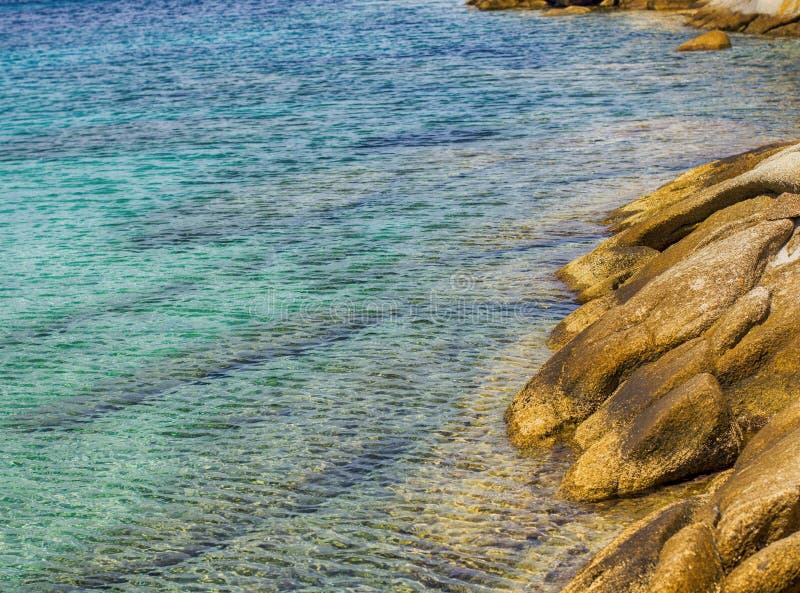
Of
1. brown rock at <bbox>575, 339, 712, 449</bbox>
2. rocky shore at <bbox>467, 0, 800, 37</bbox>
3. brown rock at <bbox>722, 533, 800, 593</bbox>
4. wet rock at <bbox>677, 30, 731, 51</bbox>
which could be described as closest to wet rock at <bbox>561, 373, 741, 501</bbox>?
brown rock at <bbox>575, 339, 712, 449</bbox>

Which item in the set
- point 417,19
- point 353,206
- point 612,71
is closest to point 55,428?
point 353,206

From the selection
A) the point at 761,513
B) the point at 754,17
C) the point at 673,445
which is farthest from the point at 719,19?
the point at 761,513

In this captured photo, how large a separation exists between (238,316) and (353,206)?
5.94m

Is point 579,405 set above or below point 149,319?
above

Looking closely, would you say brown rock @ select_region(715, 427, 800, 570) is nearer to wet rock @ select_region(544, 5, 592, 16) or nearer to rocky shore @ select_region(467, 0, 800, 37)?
rocky shore @ select_region(467, 0, 800, 37)

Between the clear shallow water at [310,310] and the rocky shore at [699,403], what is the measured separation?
1.72 ft

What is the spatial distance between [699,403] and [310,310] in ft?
22.6

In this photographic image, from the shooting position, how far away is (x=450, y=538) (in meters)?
7.99

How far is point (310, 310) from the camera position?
13680mm

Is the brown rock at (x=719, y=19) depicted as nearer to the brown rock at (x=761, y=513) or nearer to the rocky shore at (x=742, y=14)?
the rocky shore at (x=742, y=14)

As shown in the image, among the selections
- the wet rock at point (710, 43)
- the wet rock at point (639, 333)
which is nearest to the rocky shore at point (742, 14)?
the wet rock at point (710, 43)

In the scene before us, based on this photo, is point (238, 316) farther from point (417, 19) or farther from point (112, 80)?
point (417, 19)

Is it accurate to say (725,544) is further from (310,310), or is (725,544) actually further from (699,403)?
(310,310)

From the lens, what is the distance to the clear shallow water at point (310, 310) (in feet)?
26.8
